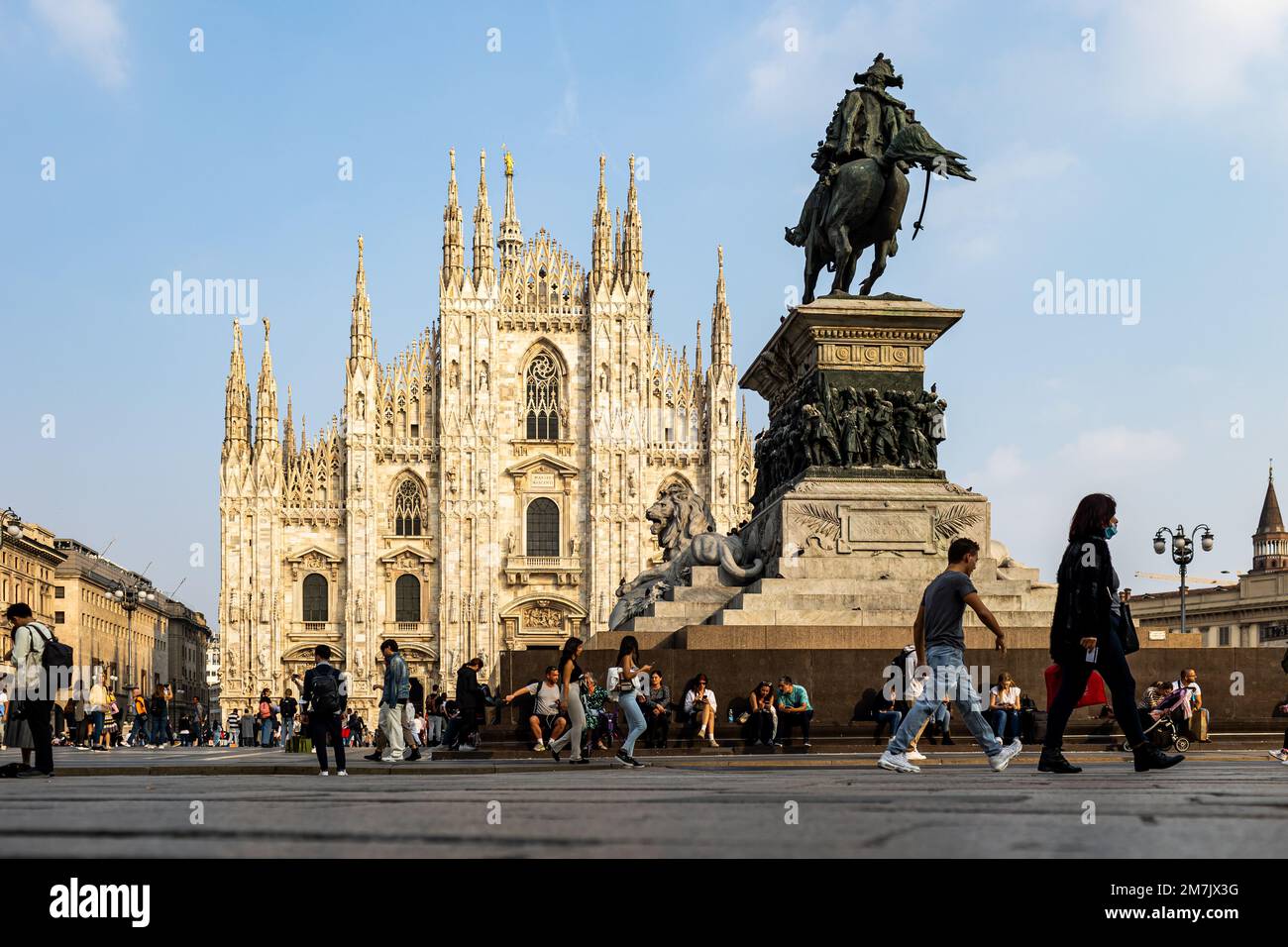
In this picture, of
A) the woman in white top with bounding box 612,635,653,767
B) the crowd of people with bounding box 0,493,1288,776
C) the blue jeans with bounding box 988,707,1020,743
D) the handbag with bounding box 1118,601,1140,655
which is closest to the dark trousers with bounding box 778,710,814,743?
the crowd of people with bounding box 0,493,1288,776

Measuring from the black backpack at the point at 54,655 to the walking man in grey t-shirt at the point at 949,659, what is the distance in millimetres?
5659

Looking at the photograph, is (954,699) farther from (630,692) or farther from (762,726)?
(762,726)

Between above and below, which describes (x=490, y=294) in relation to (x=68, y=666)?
above

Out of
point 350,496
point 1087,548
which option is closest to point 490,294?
point 350,496

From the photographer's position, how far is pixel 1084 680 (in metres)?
7.88

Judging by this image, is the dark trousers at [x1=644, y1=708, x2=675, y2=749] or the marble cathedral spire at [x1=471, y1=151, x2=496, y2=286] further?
the marble cathedral spire at [x1=471, y1=151, x2=496, y2=286]

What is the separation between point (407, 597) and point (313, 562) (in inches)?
134

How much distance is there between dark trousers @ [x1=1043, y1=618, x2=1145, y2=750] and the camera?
7.74 meters

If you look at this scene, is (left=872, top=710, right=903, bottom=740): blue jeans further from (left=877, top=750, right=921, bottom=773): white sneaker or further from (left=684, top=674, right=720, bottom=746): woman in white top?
(left=877, top=750, right=921, bottom=773): white sneaker

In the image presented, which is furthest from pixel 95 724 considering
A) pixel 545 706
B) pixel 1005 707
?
pixel 1005 707

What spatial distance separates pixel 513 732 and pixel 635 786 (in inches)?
330

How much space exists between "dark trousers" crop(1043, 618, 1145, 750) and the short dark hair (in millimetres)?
520
